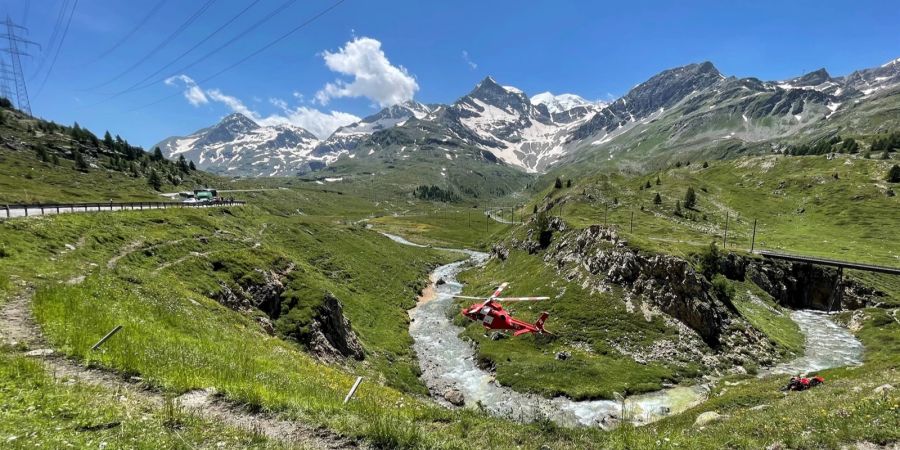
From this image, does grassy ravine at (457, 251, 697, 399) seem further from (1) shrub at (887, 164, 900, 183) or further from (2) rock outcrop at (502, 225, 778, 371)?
(1) shrub at (887, 164, 900, 183)

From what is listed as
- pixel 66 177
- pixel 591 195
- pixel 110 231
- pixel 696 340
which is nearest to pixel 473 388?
pixel 696 340

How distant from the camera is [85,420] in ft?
37.3

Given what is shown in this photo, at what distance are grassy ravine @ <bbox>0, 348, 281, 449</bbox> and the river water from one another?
1959 centimetres

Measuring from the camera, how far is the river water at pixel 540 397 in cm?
4538

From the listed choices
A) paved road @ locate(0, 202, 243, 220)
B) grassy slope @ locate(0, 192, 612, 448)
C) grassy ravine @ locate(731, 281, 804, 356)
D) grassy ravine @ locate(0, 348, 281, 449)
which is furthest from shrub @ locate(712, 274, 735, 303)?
paved road @ locate(0, 202, 243, 220)

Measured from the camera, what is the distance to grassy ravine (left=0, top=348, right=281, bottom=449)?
10.1m

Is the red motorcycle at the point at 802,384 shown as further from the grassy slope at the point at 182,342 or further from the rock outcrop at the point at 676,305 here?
the grassy slope at the point at 182,342

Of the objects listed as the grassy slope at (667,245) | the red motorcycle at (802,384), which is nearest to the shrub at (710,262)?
the grassy slope at (667,245)

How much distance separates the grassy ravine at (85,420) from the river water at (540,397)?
64.3 ft

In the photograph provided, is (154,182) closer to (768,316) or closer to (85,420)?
(85,420)

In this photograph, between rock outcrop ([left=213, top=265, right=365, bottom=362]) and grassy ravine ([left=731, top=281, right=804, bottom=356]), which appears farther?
grassy ravine ([left=731, top=281, right=804, bottom=356])

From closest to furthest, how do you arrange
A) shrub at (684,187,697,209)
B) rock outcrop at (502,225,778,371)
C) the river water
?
the river water < rock outcrop at (502,225,778,371) < shrub at (684,187,697,209)

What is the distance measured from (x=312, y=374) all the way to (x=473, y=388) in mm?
32034

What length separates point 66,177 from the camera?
166 m
